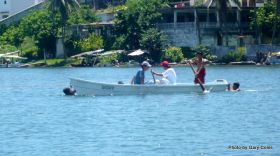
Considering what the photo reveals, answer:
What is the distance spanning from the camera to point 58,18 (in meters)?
114

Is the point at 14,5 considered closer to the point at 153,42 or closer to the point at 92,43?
the point at 92,43

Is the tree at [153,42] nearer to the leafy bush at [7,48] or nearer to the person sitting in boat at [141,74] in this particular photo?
the leafy bush at [7,48]

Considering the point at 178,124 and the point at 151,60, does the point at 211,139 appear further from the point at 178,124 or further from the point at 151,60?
the point at 151,60

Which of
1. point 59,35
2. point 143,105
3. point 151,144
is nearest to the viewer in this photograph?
point 151,144

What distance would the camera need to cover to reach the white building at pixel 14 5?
440 feet

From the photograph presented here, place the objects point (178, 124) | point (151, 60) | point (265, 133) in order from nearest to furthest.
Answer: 1. point (265, 133)
2. point (178, 124)
3. point (151, 60)

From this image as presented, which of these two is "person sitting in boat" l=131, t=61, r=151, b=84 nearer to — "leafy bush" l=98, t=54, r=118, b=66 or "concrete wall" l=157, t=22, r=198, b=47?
"concrete wall" l=157, t=22, r=198, b=47

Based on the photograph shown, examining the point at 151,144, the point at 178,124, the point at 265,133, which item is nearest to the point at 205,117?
the point at 178,124

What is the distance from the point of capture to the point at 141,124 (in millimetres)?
36000

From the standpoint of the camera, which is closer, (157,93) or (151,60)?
(157,93)

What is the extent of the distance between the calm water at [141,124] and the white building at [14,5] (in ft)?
264

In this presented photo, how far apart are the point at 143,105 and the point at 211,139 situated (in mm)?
13071

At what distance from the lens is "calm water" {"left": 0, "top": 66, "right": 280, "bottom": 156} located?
29.8m

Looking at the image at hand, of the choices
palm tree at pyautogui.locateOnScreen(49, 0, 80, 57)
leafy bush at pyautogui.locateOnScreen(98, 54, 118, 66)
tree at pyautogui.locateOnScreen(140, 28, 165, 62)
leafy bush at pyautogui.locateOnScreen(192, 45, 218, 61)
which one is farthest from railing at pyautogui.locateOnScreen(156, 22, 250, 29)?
palm tree at pyautogui.locateOnScreen(49, 0, 80, 57)
